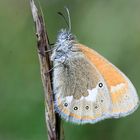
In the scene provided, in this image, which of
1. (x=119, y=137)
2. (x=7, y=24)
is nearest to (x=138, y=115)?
(x=119, y=137)

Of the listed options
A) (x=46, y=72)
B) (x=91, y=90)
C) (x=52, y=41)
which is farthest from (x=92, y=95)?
(x=52, y=41)

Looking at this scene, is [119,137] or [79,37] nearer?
[119,137]

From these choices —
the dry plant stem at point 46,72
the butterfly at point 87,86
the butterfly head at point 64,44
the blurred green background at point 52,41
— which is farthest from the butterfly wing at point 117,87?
the blurred green background at point 52,41

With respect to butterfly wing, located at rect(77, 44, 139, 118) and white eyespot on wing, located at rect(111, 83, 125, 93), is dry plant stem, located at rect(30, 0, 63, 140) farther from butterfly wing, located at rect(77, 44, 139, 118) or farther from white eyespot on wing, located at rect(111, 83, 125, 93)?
white eyespot on wing, located at rect(111, 83, 125, 93)

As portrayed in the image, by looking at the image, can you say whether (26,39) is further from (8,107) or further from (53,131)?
(53,131)

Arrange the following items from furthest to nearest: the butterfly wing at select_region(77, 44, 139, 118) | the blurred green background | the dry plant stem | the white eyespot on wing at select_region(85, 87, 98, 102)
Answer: the blurred green background < the white eyespot on wing at select_region(85, 87, 98, 102) < the butterfly wing at select_region(77, 44, 139, 118) < the dry plant stem

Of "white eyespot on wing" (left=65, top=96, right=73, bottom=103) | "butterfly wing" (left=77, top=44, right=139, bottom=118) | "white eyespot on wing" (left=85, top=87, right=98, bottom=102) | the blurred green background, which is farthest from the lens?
the blurred green background

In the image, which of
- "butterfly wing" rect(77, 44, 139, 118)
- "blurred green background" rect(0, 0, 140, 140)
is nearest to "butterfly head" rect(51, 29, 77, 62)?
"butterfly wing" rect(77, 44, 139, 118)
